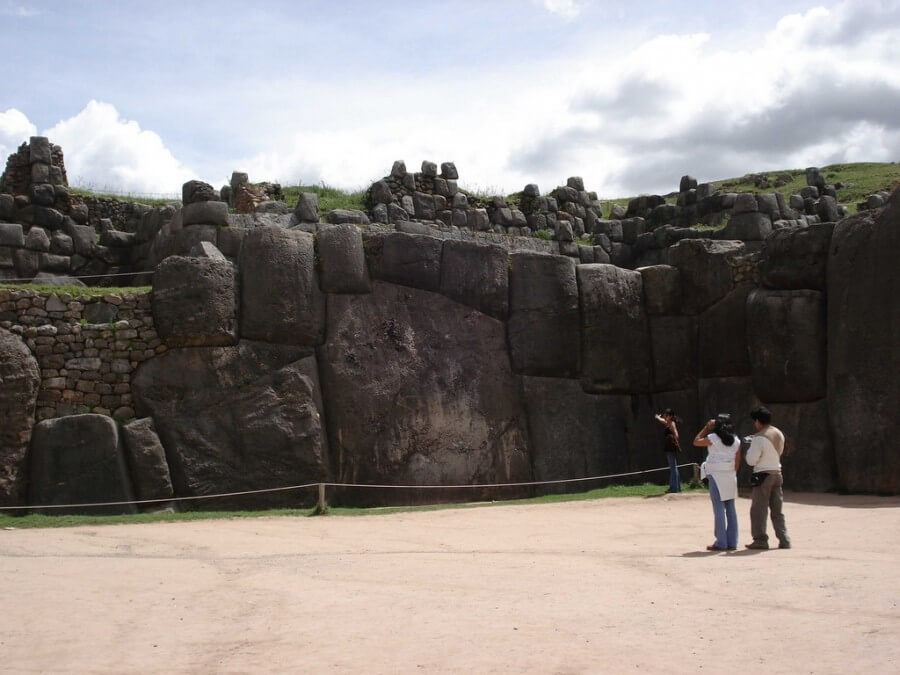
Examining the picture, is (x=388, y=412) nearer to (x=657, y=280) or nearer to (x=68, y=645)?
(x=657, y=280)

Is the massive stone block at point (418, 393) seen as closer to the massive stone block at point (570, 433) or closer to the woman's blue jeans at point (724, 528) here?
the massive stone block at point (570, 433)

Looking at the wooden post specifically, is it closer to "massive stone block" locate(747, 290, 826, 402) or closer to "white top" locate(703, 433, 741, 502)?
"white top" locate(703, 433, 741, 502)

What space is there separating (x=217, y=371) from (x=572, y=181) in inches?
698

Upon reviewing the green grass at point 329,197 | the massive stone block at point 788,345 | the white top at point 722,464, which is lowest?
the white top at point 722,464

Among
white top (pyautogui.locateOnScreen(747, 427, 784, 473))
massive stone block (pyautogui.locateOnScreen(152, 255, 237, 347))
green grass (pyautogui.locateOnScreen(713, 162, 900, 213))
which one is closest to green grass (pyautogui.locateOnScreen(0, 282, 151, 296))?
massive stone block (pyautogui.locateOnScreen(152, 255, 237, 347))

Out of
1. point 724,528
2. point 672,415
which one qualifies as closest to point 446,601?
point 724,528

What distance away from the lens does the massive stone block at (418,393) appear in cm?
1505

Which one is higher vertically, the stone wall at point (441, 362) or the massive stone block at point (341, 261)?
the massive stone block at point (341, 261)

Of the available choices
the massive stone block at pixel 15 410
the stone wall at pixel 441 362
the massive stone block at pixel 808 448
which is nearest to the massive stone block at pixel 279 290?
the stone wall at pixel 441 362

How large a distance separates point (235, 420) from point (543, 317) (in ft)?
18.4

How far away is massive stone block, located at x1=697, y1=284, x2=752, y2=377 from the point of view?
1695cm

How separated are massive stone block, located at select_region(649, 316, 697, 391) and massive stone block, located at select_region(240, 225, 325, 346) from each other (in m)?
6.27

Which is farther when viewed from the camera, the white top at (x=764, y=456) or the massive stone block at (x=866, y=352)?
→ the massive stone block at (x=866, y=352)

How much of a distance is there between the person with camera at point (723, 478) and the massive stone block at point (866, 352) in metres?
5.05
